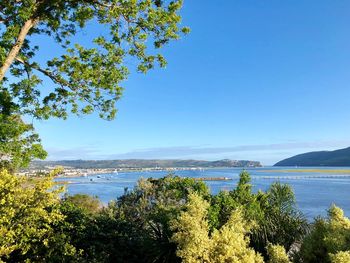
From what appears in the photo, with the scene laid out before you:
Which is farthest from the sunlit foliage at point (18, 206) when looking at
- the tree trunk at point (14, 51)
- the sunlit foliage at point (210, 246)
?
the sunlit foliage at point (210, 246)

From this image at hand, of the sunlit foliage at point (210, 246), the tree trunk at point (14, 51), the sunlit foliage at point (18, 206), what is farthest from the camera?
the tree trunk at point (14, 51)

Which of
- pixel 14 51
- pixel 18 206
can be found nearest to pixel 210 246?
pixel 18 206

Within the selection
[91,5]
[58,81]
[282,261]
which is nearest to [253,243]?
[282,261]

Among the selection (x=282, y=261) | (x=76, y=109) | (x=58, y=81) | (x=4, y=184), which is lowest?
(x=282, y=261)

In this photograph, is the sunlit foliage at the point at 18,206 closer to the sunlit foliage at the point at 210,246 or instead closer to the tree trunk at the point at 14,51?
the tree trunk at the point at 14,51

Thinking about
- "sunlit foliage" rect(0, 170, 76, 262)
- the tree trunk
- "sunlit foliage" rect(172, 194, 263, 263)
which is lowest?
"sunlit foliage" rect(172, 194, 263, 263)

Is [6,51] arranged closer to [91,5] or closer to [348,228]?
[91,5]

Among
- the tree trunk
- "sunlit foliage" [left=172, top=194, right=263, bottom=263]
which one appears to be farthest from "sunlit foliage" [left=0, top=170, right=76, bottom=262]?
"sunlit foliage" [left=172, top=194, right=263, bottom=263]

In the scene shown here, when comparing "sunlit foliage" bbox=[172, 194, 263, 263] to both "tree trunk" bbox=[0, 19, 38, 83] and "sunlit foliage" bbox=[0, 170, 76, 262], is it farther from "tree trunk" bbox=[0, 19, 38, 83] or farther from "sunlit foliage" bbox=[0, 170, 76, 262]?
"tree trunk" bbox=[0, 19, 38, 83]

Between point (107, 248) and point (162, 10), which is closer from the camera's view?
point (162, 10)

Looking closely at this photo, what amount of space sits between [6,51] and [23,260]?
6145 millimetres

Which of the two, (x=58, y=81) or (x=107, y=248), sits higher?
(x=58, y=81)

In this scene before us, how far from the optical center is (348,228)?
7.76m

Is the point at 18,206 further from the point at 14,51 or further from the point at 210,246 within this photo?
the point at 210,246
